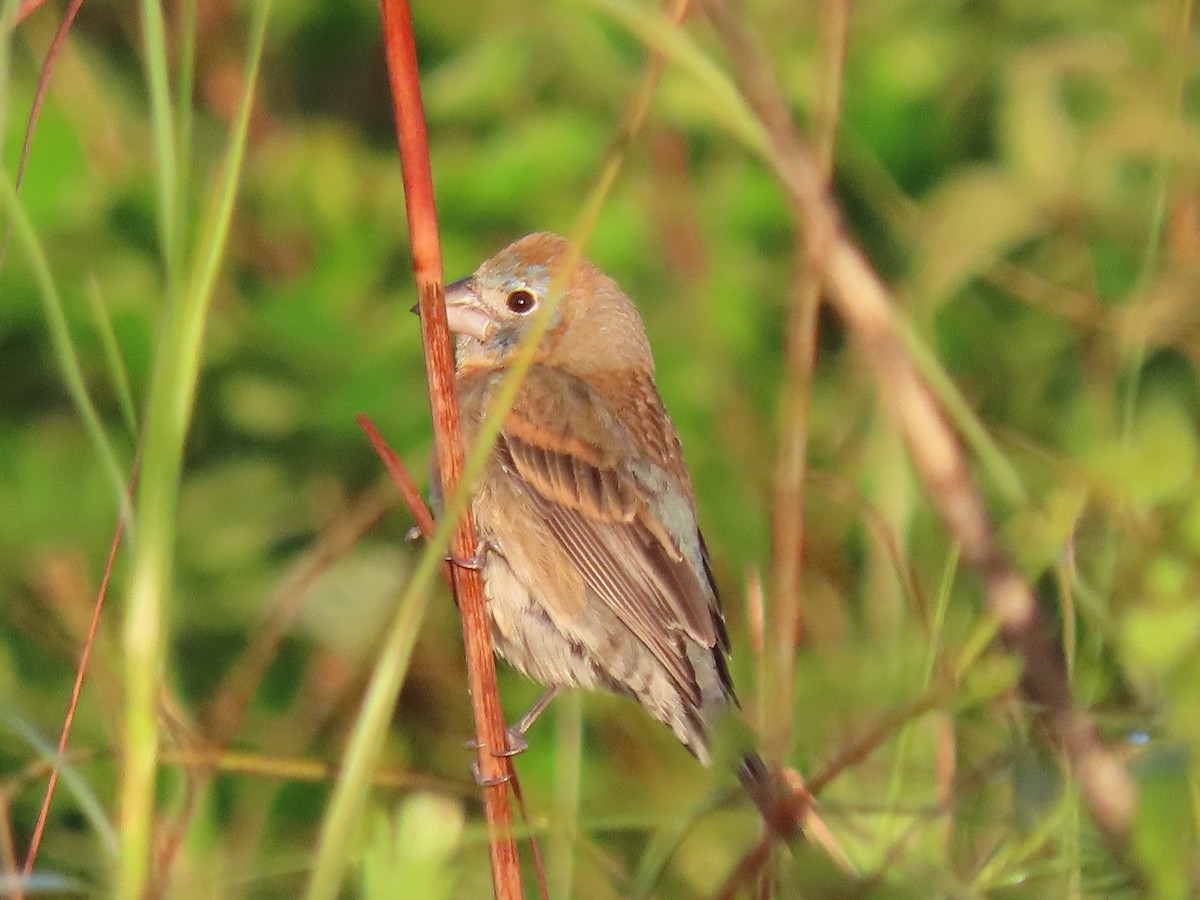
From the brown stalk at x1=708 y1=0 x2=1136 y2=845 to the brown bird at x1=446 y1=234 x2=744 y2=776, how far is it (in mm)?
1459

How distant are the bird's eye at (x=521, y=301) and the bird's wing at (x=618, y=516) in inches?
8.5

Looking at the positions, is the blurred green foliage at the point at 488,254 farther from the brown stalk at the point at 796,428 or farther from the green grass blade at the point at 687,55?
the green grass blade at the point at 687,55

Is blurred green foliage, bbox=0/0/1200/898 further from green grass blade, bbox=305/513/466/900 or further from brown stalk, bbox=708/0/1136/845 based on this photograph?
green grass blade, bbox=305/513/466/900

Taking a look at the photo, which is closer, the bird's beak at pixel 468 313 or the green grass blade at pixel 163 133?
the green grass blade at pixel 163 133

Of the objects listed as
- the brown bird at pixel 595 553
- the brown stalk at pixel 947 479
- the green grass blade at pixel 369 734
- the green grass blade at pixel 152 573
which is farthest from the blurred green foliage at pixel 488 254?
the green grass blade at pixel 152 573

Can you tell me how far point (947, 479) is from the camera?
1979mm

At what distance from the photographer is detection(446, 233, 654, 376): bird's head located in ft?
13.4

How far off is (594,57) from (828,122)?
173cm

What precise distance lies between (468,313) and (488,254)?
1084 millimetres

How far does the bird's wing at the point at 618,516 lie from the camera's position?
143 inches

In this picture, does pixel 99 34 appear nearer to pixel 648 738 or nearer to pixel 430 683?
pixel 430 683

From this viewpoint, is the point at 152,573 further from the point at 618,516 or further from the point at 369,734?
the point at 618,516

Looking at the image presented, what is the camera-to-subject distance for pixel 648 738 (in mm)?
5312

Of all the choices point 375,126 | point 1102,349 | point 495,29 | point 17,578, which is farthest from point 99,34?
point 1102,349
